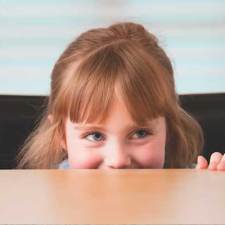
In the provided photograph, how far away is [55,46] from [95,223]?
5.54ft

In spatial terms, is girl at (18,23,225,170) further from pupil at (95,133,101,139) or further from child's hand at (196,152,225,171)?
child's hand at (196,152,225,171)

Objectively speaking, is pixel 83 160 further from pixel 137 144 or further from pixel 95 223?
pixel 95 223

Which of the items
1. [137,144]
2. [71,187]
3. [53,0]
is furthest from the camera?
[53,0]

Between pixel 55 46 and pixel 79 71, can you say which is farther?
pixel 55 46

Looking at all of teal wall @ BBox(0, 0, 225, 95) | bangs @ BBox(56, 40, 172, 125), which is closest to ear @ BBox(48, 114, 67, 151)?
bangs @ BBox(56, 40, 172, 125)

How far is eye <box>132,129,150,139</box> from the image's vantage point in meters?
1.03

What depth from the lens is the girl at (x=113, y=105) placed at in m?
1.01

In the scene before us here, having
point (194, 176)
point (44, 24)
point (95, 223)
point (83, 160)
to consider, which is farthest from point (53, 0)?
point (95, 223)

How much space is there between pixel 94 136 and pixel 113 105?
0.07m

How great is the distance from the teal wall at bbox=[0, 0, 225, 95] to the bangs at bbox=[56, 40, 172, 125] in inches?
40.4

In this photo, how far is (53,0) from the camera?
6.92ft

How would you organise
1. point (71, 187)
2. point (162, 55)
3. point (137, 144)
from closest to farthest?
point (71, 187), point (137, 144), point (162, 55)

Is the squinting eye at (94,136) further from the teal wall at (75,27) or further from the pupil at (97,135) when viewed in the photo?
Result: the teal wall at (75,27)

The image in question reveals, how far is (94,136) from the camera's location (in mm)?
1032
